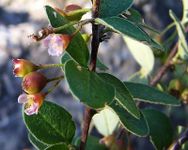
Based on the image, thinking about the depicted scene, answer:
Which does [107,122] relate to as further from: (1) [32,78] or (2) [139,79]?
(1) [32,78]

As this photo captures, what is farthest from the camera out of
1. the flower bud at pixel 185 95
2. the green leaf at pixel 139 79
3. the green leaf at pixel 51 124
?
the green leaf at pixel 139 79

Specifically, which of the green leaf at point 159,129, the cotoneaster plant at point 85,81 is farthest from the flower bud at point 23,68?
the green leaf at point 159,129

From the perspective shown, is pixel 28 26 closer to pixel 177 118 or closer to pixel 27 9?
pixel 27 9

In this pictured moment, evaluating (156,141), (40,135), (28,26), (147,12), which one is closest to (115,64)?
(147,12)

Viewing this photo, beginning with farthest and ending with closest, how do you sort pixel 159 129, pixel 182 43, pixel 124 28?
pixel 182 43
pixel 159 129
pixel 124 28

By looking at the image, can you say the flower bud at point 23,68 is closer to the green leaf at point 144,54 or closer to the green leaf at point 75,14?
the green leaf at point 75,14

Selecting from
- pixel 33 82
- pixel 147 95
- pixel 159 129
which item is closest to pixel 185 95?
pixel 159 129

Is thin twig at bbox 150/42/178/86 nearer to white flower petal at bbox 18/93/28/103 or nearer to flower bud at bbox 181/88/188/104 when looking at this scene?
flower bud at bbox 181/88/188/104
